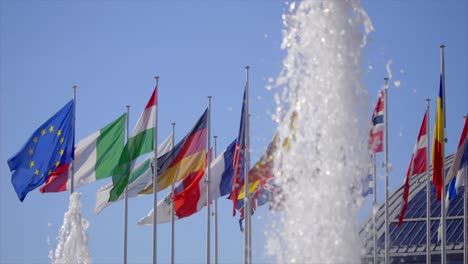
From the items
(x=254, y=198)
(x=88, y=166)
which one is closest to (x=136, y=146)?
(x=88, y=166)

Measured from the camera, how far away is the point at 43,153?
34156 mm

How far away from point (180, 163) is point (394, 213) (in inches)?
880

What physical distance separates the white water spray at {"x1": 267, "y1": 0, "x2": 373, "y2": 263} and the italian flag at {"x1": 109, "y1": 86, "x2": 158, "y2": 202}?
1299cm

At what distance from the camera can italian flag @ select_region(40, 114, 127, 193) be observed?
35406 millimetres

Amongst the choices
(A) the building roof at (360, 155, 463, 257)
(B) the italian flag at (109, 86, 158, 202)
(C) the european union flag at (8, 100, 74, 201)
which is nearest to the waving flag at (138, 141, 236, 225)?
(B) the italian flag at (109, 86, 158, 202)

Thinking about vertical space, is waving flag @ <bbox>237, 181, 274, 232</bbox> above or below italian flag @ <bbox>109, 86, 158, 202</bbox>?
below

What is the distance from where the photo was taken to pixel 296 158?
21.7 metres

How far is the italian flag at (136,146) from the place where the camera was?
34531 mm

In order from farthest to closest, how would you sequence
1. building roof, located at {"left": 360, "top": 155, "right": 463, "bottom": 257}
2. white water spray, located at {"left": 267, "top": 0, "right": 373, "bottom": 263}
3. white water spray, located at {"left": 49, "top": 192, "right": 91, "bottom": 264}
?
building roof, located at {"left": 360, "top": 155, "right": 463, "bottom": 257} < white water spray, located at {"left": 49, "top": 192, "right": 91, "bottom": 264} < white water spray, located at {"left": 267, "top": 0, "right": 373, "bottom": 263}

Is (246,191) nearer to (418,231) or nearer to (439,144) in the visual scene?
(439,144)

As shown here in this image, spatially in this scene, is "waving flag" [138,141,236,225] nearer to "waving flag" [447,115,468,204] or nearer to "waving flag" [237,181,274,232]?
"waving flag" [237,181,274,232]

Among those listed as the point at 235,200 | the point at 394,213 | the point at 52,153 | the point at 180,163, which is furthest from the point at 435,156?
the point at 394,213

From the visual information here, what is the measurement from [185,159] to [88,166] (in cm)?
318

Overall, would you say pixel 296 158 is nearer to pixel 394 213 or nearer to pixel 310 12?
pixel 310 12
